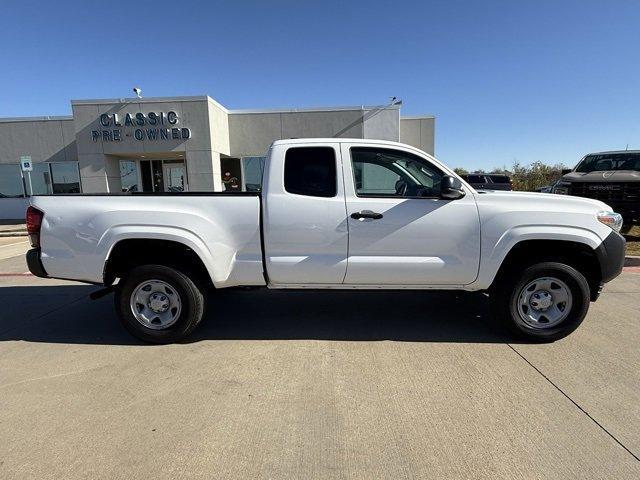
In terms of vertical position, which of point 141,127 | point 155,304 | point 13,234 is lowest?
point 13,234

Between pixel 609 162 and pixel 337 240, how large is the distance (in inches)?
395

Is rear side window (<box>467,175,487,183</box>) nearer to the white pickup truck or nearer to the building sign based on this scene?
the building sign

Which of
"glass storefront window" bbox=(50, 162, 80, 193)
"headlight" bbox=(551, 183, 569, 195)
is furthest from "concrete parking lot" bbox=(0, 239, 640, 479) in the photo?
"glass storefront window" bbox=(50, 162, 80, 193)

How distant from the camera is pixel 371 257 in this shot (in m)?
4.12

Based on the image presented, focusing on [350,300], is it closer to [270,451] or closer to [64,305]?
[270,451]

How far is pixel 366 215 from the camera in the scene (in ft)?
13.2

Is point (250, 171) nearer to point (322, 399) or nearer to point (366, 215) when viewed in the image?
point (366, 215)

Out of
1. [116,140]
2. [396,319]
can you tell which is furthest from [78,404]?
[116,140]

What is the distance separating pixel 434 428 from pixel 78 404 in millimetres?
2636

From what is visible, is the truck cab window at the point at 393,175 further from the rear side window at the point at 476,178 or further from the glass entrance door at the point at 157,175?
the rear side window at the point at 476,178

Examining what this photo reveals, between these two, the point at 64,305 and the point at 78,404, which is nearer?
the point at 78,404

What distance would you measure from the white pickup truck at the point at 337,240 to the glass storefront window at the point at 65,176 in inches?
653

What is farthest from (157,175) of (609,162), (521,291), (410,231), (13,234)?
(521,291)

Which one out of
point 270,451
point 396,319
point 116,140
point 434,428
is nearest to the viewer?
point 270,451
